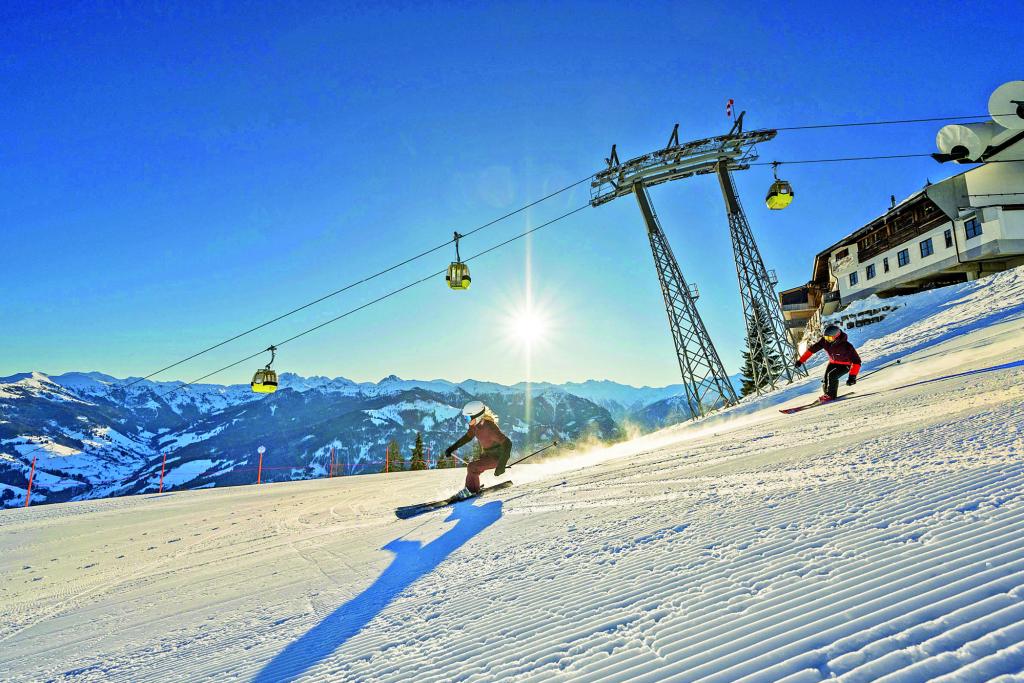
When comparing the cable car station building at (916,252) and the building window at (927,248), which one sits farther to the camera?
the building window at (927,248)

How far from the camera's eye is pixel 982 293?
2028 centimetres

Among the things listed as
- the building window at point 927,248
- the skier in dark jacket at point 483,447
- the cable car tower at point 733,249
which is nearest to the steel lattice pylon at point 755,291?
the cable car tower at point 733,249

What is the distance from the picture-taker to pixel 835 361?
12859 millimetres

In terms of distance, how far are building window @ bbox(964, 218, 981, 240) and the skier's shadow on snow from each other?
38.4 m

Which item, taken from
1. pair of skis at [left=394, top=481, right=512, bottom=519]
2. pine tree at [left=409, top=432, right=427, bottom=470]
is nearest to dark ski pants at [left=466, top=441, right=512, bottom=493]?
pair of skis at [left=394, top=481, right=512, bottom=519]

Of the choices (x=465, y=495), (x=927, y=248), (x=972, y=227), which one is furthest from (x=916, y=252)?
(x=465, y=495)

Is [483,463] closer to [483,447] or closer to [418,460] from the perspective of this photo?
[483,447]

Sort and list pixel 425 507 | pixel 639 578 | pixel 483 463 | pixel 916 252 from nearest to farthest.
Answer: pixel 639 578
pixel 425 507
pixel 483 463
pixel 916 252

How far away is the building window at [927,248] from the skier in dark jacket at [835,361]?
3053 centimetres

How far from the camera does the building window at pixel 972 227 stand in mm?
30547

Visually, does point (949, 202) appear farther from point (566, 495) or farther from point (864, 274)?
point (864, 274)

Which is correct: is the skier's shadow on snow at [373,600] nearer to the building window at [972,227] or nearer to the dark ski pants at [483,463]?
the dark ski pants at [483,463]

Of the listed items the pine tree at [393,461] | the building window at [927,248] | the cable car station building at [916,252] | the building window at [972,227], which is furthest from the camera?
the building window at [927,248]

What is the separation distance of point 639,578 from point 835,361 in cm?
1188
